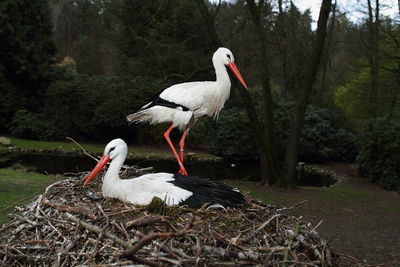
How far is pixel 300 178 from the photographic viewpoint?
1692 centimetres

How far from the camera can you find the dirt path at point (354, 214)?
7.75 metres

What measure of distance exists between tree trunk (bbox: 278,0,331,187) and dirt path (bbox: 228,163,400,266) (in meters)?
0.48

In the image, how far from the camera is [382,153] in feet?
48.8

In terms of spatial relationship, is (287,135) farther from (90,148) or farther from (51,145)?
(51,145)

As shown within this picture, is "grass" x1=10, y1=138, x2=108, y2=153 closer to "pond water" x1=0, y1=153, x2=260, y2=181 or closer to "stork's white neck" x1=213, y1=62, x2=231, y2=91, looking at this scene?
"pond water" x1=0, y1=153, x2=260, y2=181

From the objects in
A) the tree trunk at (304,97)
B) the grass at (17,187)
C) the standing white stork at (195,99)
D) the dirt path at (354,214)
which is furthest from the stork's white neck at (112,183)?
the tree trunk at (304,97)

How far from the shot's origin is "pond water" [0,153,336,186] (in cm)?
1532

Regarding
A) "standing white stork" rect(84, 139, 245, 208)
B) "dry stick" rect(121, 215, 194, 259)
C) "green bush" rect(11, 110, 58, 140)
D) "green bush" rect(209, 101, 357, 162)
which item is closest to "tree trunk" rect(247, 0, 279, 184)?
"green bush" rect(209, 101, 357, 162)

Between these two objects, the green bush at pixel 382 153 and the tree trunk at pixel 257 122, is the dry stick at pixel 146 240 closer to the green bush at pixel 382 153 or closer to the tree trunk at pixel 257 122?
the tree trunk at pixel 257 122

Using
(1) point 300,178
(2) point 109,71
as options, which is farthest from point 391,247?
(2) point 109,71

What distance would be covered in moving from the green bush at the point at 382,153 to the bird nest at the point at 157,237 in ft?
35.4

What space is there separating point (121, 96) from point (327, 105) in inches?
355

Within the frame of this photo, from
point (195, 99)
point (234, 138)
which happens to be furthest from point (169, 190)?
point (234, 138)

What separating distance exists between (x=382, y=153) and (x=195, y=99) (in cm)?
1041
